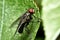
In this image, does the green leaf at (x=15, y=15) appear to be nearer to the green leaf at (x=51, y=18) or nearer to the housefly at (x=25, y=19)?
the housefly at (x=25, y=19)

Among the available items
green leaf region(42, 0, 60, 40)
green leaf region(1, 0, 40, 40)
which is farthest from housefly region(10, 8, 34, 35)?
green leaf region(42, 0, 60, 40)

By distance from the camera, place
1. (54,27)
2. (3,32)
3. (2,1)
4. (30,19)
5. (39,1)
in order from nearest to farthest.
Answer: (3,32) < (2,1) < (30,19) < (54,27) < (39,1)

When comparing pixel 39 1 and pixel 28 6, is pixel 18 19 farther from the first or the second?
pixel 39 1

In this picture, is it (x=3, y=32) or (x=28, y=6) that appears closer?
(x=3, y=32)

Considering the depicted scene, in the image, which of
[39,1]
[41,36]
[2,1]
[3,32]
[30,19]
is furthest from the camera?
[41,36]

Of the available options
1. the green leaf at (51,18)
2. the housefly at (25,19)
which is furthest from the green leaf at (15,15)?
the green leaf at (51,18)

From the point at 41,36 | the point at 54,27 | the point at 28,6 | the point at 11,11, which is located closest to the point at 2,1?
the point at 11,11

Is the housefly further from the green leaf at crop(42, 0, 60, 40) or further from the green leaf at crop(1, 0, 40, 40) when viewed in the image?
the green leaf at crop(42, 0, 60, 40)
